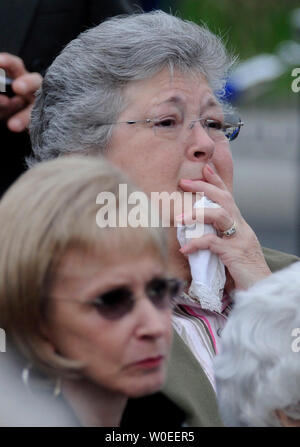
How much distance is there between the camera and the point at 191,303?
2859mm

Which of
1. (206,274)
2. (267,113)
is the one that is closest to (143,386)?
(206,274)

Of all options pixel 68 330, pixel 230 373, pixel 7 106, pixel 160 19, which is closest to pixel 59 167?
pixel 68 330

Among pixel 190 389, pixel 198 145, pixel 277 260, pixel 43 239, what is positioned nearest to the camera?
pixel 43 239

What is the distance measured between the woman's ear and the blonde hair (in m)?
0.52

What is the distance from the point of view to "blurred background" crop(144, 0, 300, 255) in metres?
12.1

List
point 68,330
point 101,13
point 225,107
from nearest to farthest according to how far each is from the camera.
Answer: point 68,330
point 225,107
point 101,13

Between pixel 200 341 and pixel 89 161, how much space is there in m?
1.00

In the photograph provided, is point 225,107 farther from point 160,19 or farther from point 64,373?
point 64,373

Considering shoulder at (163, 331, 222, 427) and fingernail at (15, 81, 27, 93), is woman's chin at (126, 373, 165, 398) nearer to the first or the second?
shoulder at (163, 331, 222, 427)

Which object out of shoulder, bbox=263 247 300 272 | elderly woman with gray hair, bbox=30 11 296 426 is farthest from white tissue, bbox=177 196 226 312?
shoulder, bbox=263 247 300 272

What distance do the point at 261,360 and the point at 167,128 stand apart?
41.9 inches

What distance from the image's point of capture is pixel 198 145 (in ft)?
9.70

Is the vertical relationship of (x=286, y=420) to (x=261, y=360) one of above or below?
below

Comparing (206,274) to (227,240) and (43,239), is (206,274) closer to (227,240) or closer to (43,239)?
(227,240)
